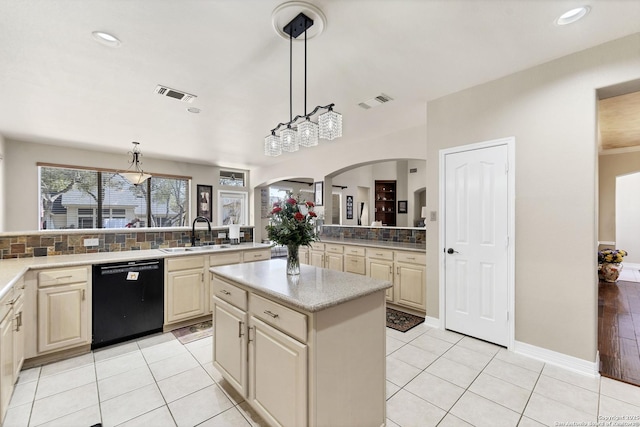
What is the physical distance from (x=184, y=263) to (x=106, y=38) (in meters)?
2.24

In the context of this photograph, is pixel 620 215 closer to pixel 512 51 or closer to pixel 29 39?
pixel 512 51

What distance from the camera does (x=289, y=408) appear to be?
1.51 meters

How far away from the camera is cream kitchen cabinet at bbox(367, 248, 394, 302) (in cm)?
408

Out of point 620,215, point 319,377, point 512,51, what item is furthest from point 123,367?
point 620,215

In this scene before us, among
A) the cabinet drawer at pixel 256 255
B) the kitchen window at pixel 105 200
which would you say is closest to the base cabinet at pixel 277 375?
A: the cabinet drawer at pixel 256 255

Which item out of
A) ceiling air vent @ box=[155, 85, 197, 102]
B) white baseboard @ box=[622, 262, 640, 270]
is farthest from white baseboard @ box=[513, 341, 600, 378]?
white baseboard @ box=[622, 262, 640, 270]

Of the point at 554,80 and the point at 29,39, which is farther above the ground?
the point at 29,39

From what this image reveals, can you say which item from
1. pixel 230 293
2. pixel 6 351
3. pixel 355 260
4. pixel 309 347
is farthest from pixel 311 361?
pixel 355 260

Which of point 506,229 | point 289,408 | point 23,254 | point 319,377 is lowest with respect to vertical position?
point 289,408

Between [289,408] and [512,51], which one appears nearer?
[289,408]

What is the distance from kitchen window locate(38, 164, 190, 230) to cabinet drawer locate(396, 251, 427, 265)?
18.8 ft

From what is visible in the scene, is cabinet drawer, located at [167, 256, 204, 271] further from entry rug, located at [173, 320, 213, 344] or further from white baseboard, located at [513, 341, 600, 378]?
white baseboard, located at [513, 341, 600, 378]

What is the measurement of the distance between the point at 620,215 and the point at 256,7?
9.50m

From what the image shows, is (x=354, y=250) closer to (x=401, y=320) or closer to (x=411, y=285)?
(x=411, y=285)
